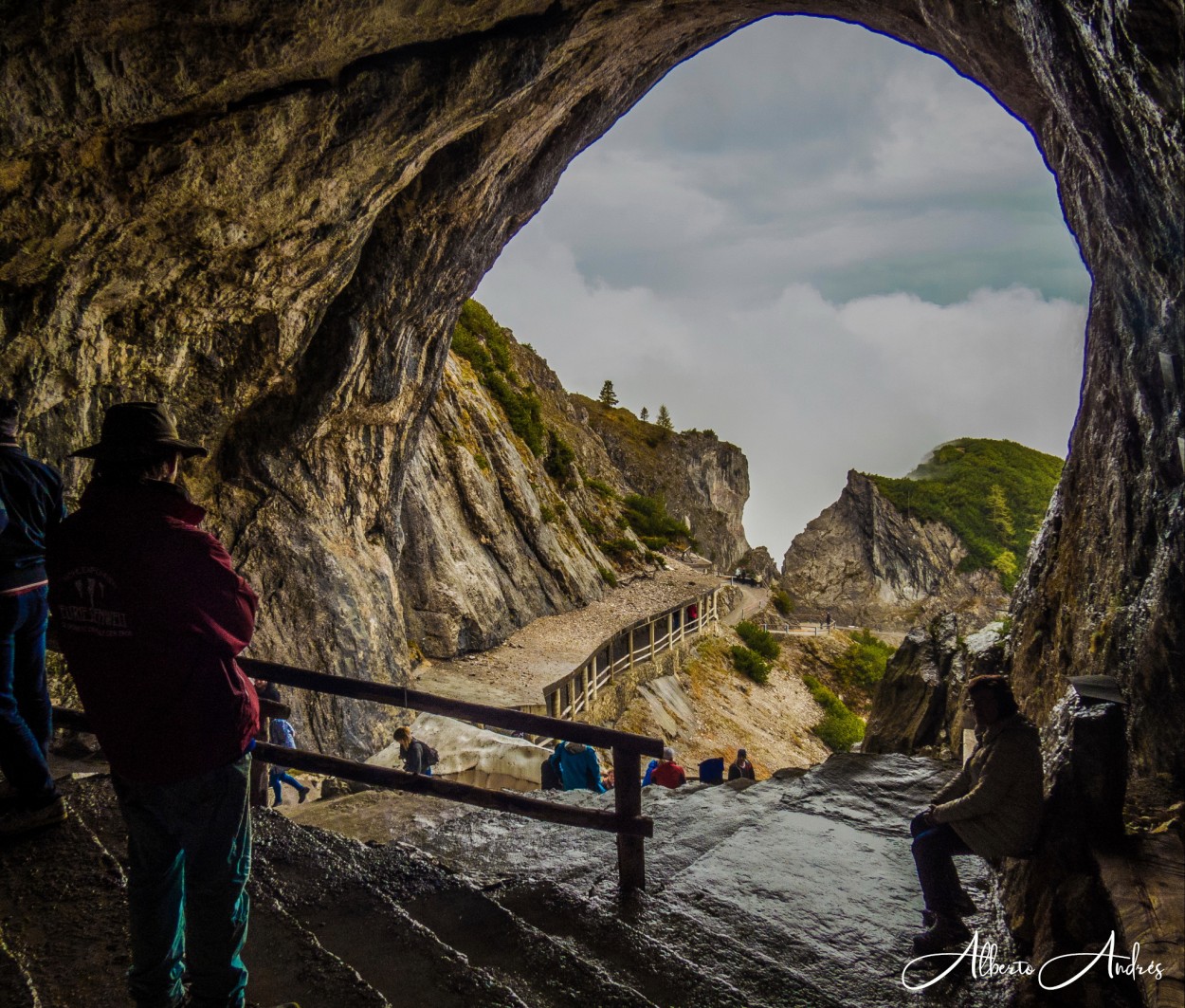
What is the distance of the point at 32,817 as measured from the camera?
413 cm

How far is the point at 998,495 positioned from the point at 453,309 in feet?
201

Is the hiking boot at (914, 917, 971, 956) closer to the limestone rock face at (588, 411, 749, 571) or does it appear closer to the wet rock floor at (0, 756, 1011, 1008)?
the wet rock floor at (0, 756, 1011, 1008)

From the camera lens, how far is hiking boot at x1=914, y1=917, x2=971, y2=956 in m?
4.22

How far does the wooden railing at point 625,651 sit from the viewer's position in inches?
922

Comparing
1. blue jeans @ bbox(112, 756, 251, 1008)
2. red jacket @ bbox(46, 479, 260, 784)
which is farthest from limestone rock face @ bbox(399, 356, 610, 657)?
red jacket @ bbox(46, 479, 260, 784)

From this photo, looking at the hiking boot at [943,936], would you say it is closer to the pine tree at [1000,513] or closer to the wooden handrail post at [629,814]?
the wooden handrail post at [629,814]

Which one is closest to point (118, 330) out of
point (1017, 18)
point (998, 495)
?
point (1017, 18)

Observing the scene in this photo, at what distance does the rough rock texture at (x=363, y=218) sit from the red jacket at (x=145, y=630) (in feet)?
16.2

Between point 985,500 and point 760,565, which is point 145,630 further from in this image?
point 985,500

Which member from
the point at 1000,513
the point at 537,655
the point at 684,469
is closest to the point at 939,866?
the point at 537,655

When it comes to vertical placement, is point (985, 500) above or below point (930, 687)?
above

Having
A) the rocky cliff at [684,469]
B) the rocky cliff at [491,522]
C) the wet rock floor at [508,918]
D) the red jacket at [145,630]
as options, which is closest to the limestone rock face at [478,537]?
the rocky cliff at [491,522]

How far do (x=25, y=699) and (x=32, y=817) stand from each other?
0.67 m

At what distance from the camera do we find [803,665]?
43.9m
